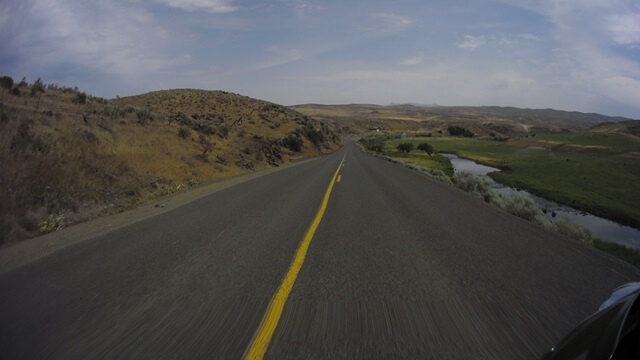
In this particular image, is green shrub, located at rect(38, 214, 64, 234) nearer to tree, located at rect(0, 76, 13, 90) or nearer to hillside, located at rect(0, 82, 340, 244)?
hillside, located at rect(0, 82, 340, 244)

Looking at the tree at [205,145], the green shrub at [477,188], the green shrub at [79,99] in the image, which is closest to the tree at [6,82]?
the green shrub at [79,99]

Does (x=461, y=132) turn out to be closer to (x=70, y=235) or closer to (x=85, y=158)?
(x=85, y=158)

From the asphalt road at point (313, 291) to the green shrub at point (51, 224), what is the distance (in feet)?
6.23

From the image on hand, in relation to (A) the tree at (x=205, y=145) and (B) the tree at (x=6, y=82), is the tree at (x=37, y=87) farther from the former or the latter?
(A) the tree at (x=205, y=145)

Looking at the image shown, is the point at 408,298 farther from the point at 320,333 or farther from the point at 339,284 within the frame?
the point at 320,333

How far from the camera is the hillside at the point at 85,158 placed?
923 centimetres

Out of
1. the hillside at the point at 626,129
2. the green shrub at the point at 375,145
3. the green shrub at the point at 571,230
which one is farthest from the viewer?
the hillside at the point at 626,129

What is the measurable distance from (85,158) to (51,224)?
15.2ft

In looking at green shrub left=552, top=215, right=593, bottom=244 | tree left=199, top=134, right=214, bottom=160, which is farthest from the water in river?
tree left=199, top=134, right=214, bottom=160

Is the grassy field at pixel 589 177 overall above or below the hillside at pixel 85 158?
below

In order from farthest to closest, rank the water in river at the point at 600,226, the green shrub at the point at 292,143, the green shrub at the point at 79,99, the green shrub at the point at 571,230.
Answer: the green shrub at the point at 292,143 → the green shrub at the point at 79,99 → the water in river at the point at 600,226 → the green shrub at the point at 571,230

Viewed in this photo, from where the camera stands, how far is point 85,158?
41.1 ft

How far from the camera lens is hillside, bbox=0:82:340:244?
9.23m

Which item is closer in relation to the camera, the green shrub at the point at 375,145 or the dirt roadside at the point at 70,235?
the dirt roadside at the point at 70,235
